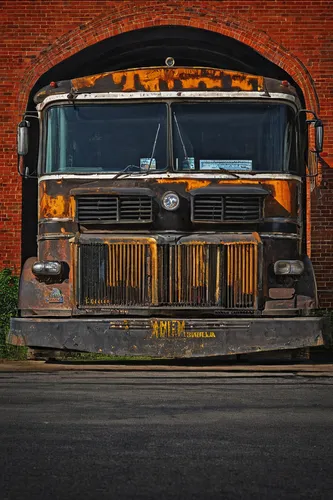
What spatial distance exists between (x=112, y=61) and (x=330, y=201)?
4838 mm

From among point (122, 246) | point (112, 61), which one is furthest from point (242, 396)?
point (112, 61)

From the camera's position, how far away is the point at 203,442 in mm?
6863

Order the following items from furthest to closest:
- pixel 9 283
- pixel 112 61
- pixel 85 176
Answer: pixel 112 61 < pixel 9 283 < pixel 85 176

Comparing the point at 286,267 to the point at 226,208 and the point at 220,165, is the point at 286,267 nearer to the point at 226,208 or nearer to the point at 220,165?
the point at 226,208

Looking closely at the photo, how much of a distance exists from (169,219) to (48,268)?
1.43 meters

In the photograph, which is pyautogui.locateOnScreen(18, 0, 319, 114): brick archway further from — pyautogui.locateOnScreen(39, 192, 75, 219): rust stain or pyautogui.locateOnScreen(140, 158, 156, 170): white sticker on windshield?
pyautogui.locateOnScreen(140, 158, 156, 170): white sticker on windshield

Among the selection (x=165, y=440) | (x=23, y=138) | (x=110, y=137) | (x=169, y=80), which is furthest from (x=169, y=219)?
(x=165, y=440)

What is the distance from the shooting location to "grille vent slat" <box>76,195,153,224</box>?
38.0 feet

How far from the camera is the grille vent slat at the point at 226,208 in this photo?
1162cm

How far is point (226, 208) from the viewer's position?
1164 cm

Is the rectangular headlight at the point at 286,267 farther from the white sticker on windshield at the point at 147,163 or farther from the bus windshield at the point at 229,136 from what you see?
the white sticker on windshield at the point at 147,163

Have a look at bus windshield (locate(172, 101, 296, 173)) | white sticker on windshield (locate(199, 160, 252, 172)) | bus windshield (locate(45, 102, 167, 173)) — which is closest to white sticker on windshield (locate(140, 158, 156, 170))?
bus windshield (locate(45, 102, 167, 173))

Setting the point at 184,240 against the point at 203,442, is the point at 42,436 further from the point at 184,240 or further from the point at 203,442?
the point at 184,240

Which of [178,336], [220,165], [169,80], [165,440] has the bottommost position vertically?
[165,440]
